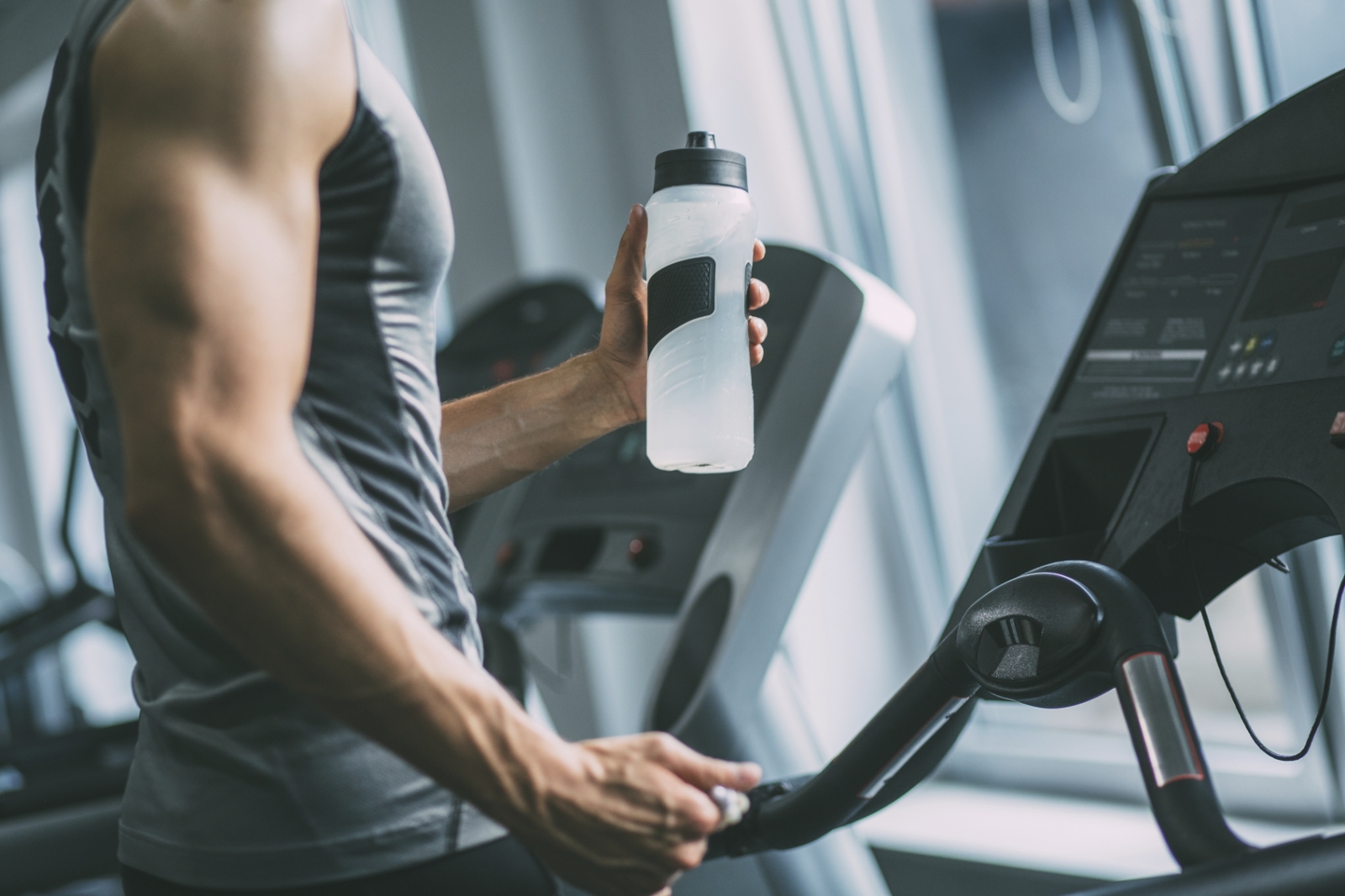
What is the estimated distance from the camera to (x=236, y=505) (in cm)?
59

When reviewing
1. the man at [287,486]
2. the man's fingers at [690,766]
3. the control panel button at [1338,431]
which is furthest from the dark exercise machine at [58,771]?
the control panel button at [1338,431]

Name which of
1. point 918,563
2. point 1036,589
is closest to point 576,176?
point 918,563

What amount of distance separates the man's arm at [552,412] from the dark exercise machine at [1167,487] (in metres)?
0.33

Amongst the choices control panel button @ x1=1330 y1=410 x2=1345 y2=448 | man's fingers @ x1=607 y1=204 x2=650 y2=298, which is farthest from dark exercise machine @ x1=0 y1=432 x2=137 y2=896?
control panel button @ x1=1330 y1=410 x2=1345 y2=448

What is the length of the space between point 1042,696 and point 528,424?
53cm

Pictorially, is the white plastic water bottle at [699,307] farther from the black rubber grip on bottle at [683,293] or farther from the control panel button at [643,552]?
the control panel button at [643,552]

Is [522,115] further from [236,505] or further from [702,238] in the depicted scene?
[236,505]

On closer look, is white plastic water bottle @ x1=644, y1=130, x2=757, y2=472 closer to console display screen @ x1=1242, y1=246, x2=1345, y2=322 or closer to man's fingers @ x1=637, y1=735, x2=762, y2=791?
man's fingers @ x1=637, y1=735, x2=762, y2=791

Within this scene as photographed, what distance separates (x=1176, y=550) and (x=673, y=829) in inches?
21.1

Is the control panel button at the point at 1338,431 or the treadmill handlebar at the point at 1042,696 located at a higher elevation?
the control panel button at the point at 1338,431

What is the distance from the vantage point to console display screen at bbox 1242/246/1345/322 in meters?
0.94

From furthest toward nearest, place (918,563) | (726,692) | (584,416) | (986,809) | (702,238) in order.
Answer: (918,563) < (986,809) < (726,692) < (584,416) < (702,238)

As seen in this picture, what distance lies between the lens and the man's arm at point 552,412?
1095 mm

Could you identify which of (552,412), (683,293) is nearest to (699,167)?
(683,293)
